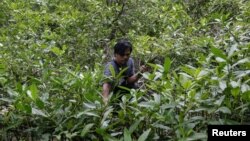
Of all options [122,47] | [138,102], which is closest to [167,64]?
[138,102]

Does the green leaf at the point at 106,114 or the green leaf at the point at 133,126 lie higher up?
the green leaf at the point at 106,114

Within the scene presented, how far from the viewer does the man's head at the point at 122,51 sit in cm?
404

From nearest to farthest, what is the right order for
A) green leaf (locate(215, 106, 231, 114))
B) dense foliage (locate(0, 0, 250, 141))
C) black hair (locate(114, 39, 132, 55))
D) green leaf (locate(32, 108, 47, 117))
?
green leaf (locate(215, 106, 231, 114)) < dense foliage (locate(0, 0, 250, 141)) < green leaf (locate(32, 108, 47, 117)) < black hair (locate(114, 39, 132, 55))

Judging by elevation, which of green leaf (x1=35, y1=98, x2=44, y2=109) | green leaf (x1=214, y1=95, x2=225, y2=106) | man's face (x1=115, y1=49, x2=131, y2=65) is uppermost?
green leaf (x1=214, y1=95, x2=225, y2=106)

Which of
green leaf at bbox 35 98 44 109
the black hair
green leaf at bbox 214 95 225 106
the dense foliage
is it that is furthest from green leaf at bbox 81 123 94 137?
the black hair

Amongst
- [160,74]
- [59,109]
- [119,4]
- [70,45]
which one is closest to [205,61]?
[160,74]

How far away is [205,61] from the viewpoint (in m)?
2.63

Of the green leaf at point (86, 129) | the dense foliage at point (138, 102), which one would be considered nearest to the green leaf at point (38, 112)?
the dense foliage at point (138, 102)

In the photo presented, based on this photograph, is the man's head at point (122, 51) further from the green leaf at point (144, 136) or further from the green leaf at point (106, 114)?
the green leaf at point (144, 136)

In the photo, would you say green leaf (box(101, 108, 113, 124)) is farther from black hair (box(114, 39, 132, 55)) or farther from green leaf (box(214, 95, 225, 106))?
black hair (box(114, 39, 132, 55))

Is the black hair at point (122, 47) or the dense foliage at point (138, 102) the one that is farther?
the black hair at point (122, 47)

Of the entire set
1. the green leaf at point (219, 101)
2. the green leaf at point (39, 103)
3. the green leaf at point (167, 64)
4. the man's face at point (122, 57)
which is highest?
the green leaf at point (167, 64)

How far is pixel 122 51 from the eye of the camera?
4.08 meters

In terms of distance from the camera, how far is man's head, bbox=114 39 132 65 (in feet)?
13.3
